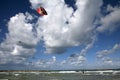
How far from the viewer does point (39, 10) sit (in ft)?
102

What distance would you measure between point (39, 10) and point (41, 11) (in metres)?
1.00

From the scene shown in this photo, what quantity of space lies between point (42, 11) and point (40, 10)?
927 mm

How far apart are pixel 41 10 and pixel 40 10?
0.37 meters

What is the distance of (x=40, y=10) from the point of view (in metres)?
30.8

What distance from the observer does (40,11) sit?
1199 inches

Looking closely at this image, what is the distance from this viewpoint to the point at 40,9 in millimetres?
31141

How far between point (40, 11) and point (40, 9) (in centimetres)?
81

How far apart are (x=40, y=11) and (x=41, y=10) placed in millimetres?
221

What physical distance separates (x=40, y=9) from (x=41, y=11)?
3.81 feet

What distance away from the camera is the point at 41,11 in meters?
30.1

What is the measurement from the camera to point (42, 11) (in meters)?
30.0
